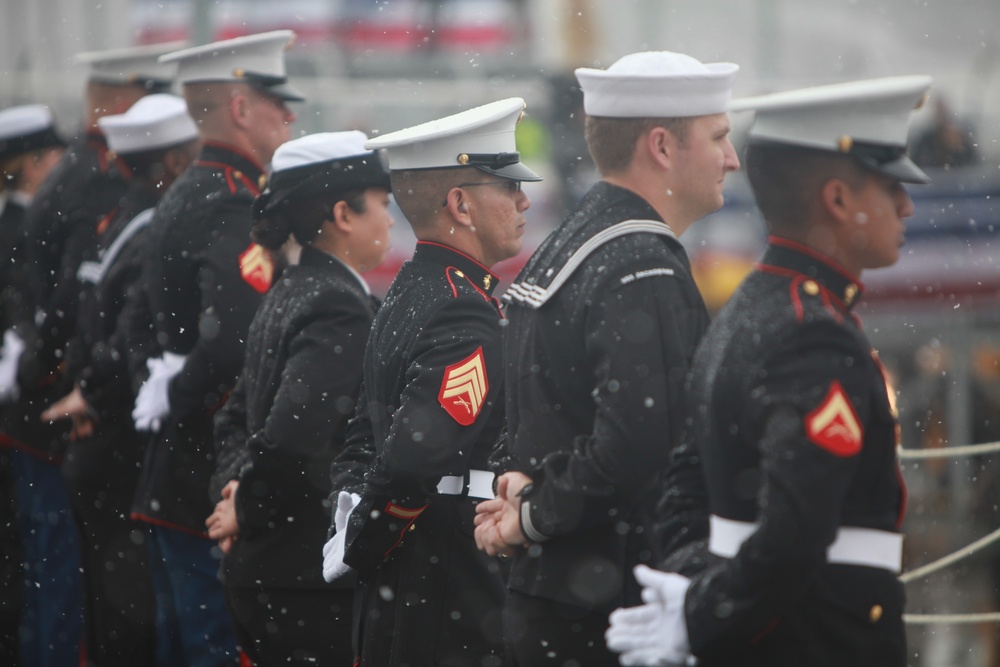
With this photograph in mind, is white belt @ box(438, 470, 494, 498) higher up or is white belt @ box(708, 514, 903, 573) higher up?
white belt @ box(708, 514, 903, 573)

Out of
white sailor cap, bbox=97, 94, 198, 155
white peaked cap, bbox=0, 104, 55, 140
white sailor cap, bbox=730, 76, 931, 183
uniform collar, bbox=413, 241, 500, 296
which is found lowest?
white peaked cap, bbox=0, 104, 55, 140

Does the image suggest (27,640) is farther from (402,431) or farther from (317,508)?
(402,431)

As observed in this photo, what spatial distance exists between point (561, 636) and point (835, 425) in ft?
3.19

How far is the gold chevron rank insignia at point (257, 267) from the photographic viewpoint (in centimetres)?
469

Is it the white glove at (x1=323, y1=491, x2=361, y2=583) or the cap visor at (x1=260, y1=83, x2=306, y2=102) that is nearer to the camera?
the white glove at (x1=323, y1=491, x2=361, y2=583)

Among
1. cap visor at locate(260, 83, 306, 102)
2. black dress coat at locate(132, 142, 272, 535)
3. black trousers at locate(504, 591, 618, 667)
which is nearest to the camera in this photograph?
black trousers at locate(504, 591, 618, 667)

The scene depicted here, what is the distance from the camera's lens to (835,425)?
7.52 feet

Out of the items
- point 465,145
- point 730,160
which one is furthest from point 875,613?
point 465,145

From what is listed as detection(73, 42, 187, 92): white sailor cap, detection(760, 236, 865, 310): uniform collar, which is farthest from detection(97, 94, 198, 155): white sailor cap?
detection(760, 236, 865, 310): uniform collar

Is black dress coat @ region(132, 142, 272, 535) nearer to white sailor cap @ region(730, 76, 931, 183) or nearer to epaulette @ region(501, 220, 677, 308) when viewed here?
epaulette @ region(501, 220, 677, 308)

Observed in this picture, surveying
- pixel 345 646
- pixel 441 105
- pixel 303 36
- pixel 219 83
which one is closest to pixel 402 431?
pixel 345 646

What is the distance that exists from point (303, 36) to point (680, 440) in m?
16.7

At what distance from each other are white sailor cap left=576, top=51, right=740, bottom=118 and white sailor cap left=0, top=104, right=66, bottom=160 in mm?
4933

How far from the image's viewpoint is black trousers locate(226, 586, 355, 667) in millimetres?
4035
